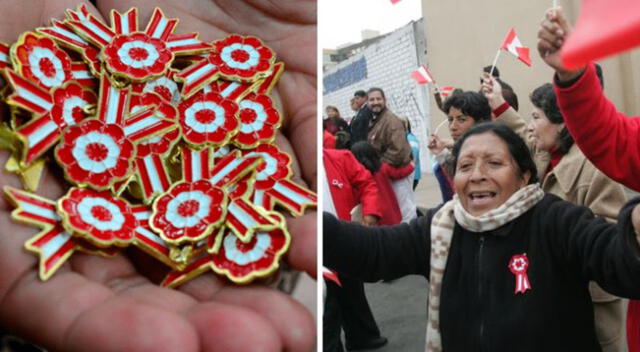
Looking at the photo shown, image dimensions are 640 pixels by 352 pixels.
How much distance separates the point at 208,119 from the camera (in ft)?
2.66

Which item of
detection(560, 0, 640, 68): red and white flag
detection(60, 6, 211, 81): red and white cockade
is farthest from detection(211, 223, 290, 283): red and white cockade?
detection(560, 0, 640, 68): red and white flag

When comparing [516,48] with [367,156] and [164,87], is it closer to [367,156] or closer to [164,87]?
[367,156]

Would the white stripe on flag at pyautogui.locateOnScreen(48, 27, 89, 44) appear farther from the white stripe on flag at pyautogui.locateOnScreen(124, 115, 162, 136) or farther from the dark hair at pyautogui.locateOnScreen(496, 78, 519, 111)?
the dark hair at pyautogui.locateOnScreen(496, 78, 519, 111)

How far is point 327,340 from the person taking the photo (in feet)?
3.46

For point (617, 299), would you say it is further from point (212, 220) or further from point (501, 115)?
point (212, 220)

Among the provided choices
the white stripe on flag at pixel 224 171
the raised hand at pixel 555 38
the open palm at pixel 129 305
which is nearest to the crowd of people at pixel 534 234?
the raised hand at pixel 555 38

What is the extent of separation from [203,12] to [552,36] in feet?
2.21

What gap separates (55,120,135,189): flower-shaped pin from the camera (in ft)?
2.30

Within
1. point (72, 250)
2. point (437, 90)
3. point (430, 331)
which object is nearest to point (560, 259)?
point (430, 331)

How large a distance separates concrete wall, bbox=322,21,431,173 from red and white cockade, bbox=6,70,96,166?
14.0 inches

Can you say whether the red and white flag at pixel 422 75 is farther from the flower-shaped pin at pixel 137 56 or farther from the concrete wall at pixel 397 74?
the flower-shaped pin at pixel 137 56

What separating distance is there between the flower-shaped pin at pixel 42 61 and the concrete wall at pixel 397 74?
381 mm

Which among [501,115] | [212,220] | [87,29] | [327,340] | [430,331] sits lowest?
[327,340]

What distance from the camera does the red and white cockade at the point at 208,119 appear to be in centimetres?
79
